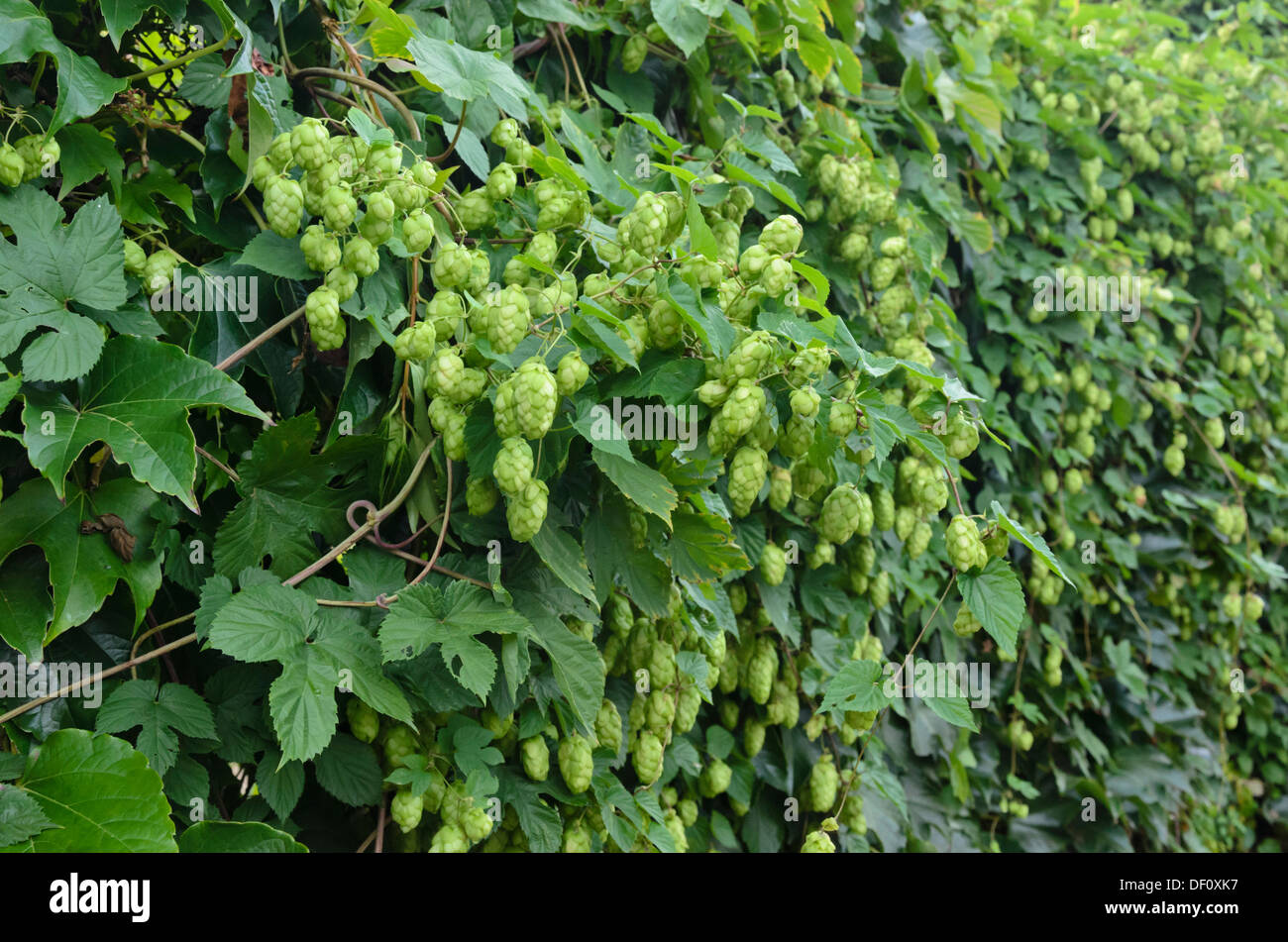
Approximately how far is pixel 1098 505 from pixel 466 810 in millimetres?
2478

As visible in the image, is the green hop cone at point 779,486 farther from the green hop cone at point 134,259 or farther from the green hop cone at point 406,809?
the green hop cone at point 134,259

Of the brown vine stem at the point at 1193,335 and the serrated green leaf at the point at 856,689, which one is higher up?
the serrated green leaf at the point at 856,689

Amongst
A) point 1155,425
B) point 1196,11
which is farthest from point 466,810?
point 1196,11

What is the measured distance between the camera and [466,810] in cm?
121

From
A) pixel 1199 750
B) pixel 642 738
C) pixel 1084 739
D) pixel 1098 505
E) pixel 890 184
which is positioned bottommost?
pixel 1199 750

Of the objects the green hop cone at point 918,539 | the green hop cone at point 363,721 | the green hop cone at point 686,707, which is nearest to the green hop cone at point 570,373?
the green hop cone at point 363,721

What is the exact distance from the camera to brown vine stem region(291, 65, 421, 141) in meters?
1.30

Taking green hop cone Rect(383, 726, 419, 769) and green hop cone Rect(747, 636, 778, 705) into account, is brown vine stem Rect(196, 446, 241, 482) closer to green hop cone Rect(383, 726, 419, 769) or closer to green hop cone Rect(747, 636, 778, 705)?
green hop cone Rect(383, 726, 419, 769)

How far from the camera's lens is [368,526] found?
3.99 feet

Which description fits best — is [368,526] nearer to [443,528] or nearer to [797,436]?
[443,528]

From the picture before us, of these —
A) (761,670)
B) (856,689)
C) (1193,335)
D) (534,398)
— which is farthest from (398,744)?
(1193,335)

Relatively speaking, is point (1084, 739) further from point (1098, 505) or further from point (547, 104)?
point (547, 104)

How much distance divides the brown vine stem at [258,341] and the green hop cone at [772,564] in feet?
2.90

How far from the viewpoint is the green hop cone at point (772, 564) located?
175cm
